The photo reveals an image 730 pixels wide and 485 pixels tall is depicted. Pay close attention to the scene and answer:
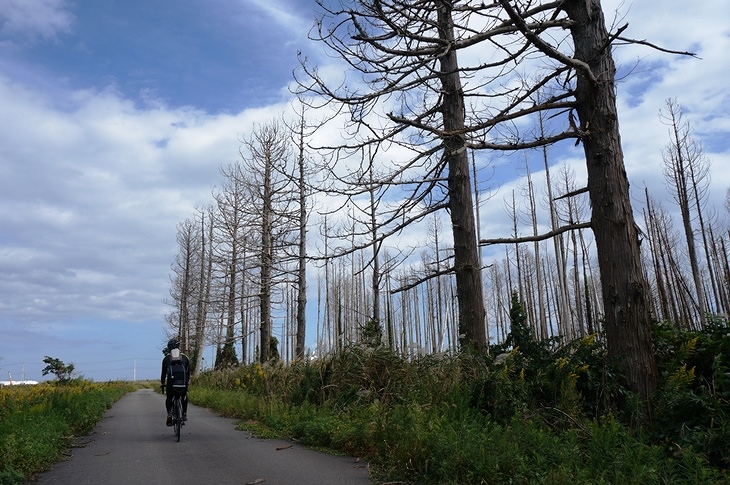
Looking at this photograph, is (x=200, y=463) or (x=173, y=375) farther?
(x=173, y=375)

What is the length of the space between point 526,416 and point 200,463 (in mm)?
4357

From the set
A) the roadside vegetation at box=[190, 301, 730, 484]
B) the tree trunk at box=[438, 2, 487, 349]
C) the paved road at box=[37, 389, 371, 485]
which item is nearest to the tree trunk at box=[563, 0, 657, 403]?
the roadside vegetation at box=[190, 301, 730, 484]

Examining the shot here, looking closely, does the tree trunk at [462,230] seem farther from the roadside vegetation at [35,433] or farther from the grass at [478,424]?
the roadside vegetation at [35,433]

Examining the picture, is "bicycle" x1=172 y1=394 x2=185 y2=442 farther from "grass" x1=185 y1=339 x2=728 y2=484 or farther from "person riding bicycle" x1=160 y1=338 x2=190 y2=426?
"grass" x1=185 y1=339 x2=728 y2=484

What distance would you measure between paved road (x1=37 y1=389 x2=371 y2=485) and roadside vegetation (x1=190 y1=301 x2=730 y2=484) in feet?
1.68

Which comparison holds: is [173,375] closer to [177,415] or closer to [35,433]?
[177,415]

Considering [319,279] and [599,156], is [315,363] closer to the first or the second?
[599,156]

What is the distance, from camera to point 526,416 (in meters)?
6.70

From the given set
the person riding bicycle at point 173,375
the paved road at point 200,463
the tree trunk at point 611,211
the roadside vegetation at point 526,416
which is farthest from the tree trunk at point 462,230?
the person riding bicycle at point 173,375

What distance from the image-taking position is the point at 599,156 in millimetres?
7008

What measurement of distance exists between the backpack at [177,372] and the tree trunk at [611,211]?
Answer: 26.1 ft

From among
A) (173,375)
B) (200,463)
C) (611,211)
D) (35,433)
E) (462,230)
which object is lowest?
(200,463)

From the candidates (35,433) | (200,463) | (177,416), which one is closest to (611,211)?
(200,463)

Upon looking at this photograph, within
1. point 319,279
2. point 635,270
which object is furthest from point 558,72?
point 319,279
